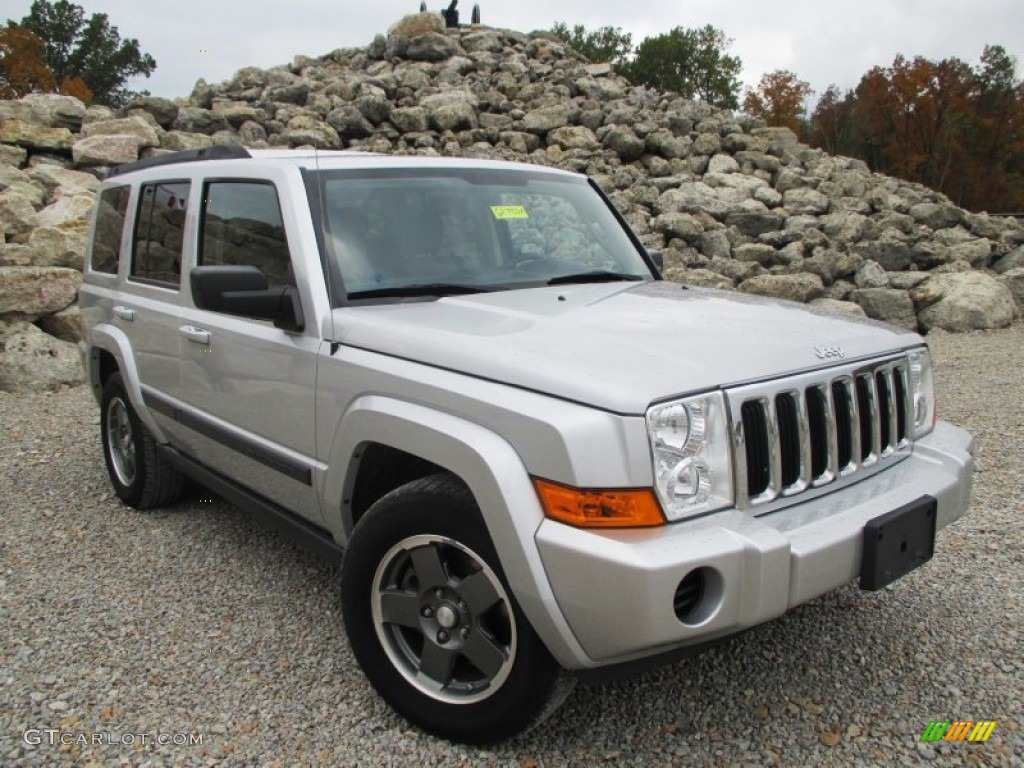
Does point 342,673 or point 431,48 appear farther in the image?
point 431,48

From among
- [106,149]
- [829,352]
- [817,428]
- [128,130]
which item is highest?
[128,130]

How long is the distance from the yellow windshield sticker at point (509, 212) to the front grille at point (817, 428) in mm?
1558

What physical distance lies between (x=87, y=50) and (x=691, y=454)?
60763mm

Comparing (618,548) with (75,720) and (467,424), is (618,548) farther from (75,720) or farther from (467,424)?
(75,720)

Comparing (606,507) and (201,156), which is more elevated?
(201,156)

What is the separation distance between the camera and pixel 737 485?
2.28m

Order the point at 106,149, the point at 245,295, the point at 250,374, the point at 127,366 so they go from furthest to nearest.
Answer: the point at 106,149 < the point at 127,366 < the point at 250,374 < the point at 245,295

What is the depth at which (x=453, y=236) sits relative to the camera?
11.0ft

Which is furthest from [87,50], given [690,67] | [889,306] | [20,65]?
[889,306]

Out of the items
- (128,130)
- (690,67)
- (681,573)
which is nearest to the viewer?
(681,573)

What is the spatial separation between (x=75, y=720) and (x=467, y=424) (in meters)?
1.72

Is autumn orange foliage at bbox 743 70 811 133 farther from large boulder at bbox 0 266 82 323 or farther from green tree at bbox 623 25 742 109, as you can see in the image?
large boulder at bbox 0 266 82 323

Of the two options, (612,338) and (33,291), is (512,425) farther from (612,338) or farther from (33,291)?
(33,291)

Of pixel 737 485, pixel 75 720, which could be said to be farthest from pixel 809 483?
pixel 75 720
